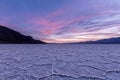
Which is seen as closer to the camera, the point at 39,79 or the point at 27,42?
the point at 39,79

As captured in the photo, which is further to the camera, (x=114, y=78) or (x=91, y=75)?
(x=91, y=75)

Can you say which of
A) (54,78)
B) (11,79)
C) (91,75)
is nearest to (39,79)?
(54,78)

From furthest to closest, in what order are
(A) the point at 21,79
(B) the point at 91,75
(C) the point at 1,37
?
1. (C) the point at 1,37
2. (B) the point at 91,75
3. (A) the point at 21,79

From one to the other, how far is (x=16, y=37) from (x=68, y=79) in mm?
180309

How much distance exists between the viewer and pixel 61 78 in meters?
5.50

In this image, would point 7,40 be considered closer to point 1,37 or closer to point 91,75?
point 1,37

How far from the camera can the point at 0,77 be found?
5.67 meters

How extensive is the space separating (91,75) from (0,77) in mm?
3286

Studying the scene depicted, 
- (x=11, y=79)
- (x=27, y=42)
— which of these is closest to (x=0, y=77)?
(x=11, y=79)

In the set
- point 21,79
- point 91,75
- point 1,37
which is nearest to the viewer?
point 21,79

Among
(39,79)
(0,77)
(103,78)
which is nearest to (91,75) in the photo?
(103,78)

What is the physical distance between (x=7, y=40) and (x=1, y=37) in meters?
7.13

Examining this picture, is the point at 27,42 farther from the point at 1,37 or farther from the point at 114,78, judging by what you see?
the point at 114,78

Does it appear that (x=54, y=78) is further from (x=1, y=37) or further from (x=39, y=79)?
(x=1, y=37)
